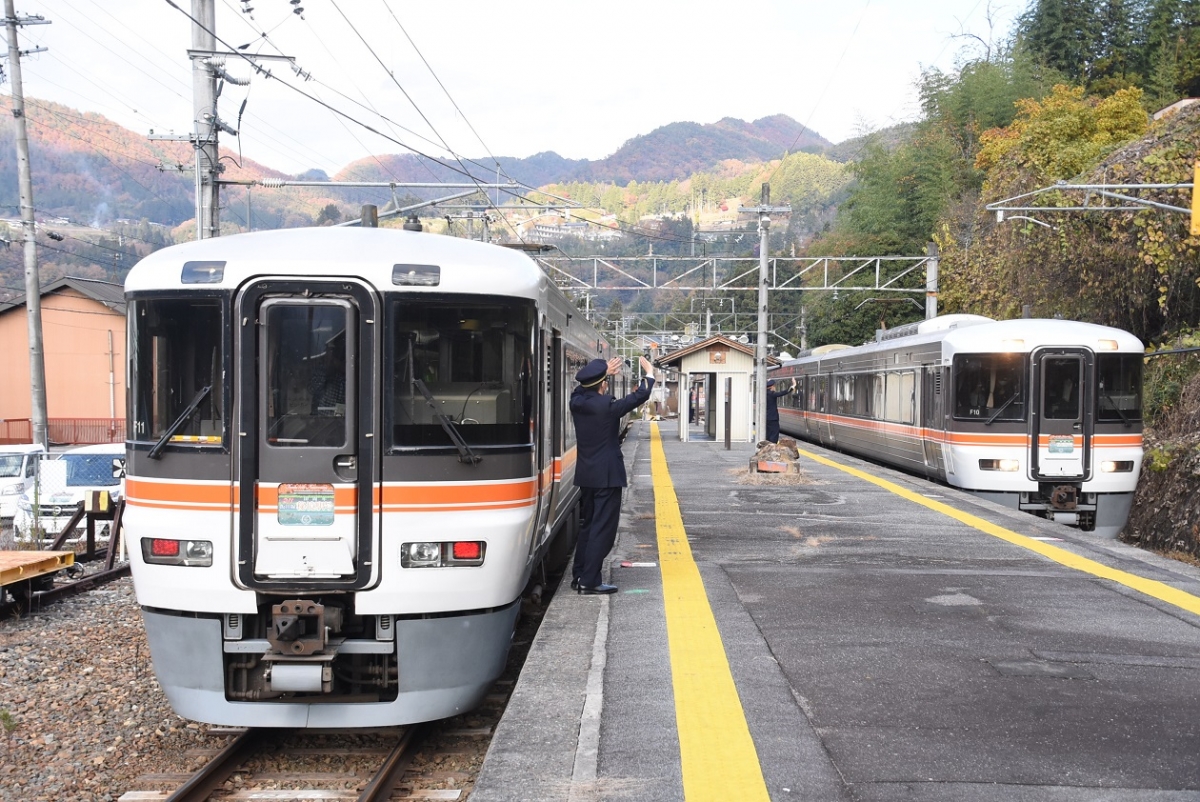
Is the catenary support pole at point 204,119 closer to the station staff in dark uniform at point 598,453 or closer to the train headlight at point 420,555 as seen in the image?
the station staff in dark uniform at point 598,453

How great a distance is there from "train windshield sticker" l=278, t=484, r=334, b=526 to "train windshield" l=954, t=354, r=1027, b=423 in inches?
437

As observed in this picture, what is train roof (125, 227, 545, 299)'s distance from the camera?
235 inches

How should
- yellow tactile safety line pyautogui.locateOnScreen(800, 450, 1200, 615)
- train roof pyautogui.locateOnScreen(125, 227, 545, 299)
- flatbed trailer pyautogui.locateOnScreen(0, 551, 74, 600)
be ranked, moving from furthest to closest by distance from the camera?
flatbed trailer pyautogui.locateOnScreen(0, 551, 74, 600) < yellow tactile safety line pyautogui.locateOnScreen(800, 450, 1200, 615) < train roof pyautogui.locateOnScreen(125, 227, 545, 299)

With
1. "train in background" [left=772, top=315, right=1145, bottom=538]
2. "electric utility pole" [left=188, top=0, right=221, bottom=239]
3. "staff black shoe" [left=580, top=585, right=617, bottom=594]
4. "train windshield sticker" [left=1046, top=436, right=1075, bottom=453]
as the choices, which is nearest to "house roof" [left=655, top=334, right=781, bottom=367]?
"train in background" [left=772, top=315, right=1145, bottom=538]

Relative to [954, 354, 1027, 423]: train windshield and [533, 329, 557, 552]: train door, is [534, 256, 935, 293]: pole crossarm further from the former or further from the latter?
[954, 354, 1027, 423]: train windshield

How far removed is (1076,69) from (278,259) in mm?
57736

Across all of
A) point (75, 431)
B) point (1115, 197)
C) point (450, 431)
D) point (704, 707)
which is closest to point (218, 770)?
point (450, 431)

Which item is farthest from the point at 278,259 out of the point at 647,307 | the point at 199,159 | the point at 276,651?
the point at 647,307

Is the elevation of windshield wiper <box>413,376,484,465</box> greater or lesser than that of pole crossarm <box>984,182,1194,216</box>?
lesser

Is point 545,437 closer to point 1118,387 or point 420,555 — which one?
point 420,555

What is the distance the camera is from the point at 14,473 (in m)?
19.5

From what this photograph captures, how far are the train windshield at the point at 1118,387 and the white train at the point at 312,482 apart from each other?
10.8 metres

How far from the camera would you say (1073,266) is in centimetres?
2498

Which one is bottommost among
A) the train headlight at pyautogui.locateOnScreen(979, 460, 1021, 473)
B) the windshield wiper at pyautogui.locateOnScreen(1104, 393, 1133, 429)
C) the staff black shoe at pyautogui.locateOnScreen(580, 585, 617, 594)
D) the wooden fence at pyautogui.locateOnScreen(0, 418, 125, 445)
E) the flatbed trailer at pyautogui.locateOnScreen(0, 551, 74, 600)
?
the wooden fence at pyautogui.locateOnScreen(0, 418, 125, 445)
